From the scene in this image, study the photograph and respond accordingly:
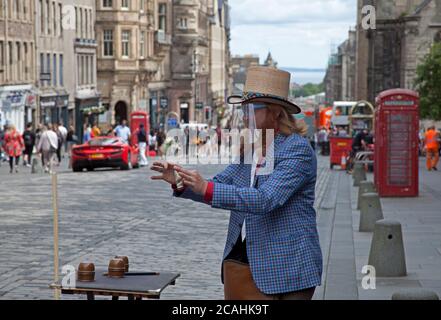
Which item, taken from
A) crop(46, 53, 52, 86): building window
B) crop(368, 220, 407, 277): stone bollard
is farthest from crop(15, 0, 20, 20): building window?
crop(368, 220, 407, 277): stone bollard

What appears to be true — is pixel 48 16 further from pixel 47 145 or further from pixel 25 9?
pixel 47 145

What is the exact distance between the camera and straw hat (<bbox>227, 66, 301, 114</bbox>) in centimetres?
628

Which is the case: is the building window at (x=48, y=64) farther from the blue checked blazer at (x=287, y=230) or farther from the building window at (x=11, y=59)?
the blue checked blazer at (x=287, y=230)

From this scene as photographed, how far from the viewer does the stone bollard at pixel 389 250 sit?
43.6 ft

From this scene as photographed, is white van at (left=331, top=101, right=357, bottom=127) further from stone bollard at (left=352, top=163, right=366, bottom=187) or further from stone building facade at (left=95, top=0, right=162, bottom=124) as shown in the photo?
stone bollard at (left=352, top=163, right=366, bottom=187)

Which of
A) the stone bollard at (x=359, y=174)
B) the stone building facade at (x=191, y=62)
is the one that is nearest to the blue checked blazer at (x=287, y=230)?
the stone bollard at (x=359, y=174)

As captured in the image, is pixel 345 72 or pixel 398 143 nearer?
pixel 398 143

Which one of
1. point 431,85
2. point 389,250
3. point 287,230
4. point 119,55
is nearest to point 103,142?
point 431,85

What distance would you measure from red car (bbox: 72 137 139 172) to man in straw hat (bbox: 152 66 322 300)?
106 feet

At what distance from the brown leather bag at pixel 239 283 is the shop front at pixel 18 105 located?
50814mm

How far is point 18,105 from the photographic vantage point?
199 ft

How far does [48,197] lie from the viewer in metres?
26.1

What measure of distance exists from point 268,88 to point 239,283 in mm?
968
